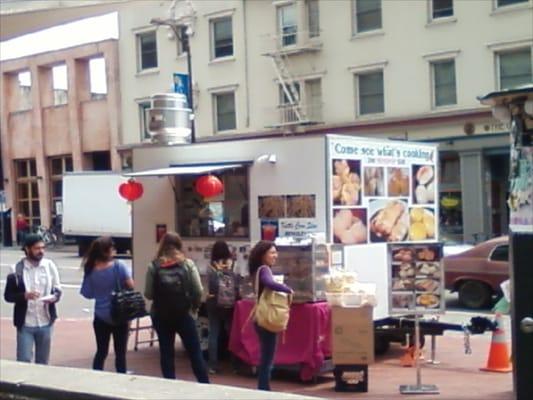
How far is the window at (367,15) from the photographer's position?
35378mm

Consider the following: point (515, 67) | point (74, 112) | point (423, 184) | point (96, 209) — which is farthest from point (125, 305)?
point (96, 209)

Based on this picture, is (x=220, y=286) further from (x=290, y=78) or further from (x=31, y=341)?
(x=290, y=78)

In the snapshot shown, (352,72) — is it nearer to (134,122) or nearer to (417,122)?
(417,122)

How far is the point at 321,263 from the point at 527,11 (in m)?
22.5

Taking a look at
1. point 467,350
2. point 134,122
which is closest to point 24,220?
point 467,350

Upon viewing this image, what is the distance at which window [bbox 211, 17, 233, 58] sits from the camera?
3959cm

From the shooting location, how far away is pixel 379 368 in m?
12.3

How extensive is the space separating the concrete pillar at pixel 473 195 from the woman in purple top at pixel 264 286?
80.2ft

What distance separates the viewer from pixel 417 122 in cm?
3434

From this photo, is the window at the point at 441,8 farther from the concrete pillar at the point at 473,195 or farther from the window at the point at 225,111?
the window at the point at 225,111

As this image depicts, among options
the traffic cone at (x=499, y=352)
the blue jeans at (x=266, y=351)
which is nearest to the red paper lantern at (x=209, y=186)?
the blue jeans at (x=266, y=351)

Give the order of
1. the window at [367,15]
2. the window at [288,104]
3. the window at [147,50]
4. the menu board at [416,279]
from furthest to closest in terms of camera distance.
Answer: the window at [147,50] → the window at [288,104] → the window at [367,15] → the menu board at [416,279]

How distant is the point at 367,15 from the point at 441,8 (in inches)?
114

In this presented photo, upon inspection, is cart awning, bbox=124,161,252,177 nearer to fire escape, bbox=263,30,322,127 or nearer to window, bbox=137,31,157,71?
fire escape, bbox=263,30,322,127
